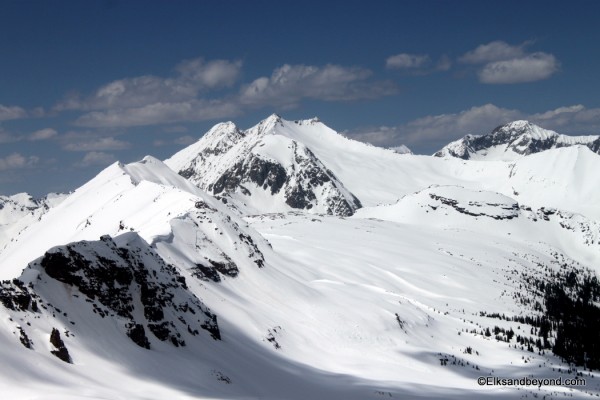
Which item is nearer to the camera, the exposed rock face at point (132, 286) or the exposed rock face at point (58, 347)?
the exposed rock face at point (58, 347)

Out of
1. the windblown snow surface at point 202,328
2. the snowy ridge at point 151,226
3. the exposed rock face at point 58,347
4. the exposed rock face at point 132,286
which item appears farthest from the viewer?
the snowy ridge at point 151,226

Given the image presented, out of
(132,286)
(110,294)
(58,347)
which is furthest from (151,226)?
(58,347)

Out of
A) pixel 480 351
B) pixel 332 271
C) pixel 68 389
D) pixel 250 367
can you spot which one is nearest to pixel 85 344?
pixel 68 389

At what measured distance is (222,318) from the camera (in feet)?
266

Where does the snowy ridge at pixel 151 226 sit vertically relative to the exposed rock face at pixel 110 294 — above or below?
above

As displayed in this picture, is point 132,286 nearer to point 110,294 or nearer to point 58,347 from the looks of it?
point 110,294

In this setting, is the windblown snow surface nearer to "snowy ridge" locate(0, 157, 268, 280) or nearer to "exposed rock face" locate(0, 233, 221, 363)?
"exposed rock face" locate(0, 233, 221, 363)

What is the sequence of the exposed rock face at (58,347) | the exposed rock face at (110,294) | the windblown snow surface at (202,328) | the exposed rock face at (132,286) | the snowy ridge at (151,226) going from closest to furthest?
1. the exposed rock face at (58,347)
2. the windblown snow surface at (202,328)
3. the exposed rock face at (110,294)
4. the exposed rock face at (132,286)
5. the snowy ridge at (151,226)

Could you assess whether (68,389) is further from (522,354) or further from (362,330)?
(522,354)

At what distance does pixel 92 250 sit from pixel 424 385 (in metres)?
41.7

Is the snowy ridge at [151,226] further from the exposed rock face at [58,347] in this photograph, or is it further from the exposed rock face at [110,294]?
the exposed rock face at [58,347]

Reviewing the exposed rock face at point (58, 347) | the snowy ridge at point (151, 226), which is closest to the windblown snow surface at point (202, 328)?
the exposed rock face at point (58, 347)

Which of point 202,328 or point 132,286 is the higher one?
point 132,286

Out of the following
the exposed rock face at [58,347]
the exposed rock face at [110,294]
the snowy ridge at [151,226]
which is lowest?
the exposed rock face at [58,347]
